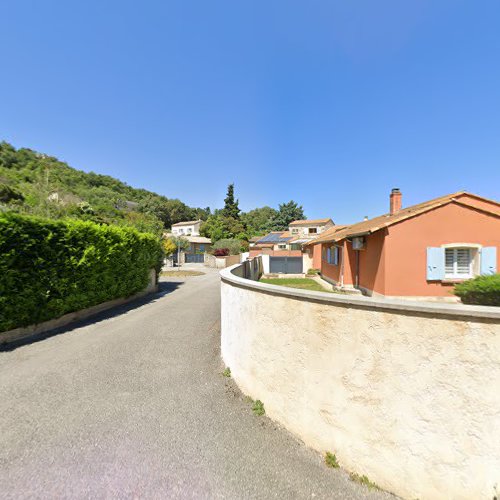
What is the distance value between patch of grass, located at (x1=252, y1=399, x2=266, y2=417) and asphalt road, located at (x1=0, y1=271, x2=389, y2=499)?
3.5 inches

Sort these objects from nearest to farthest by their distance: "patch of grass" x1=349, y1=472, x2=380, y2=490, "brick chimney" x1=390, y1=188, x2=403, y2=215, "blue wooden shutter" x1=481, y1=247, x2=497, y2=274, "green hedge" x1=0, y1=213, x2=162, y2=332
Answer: "patch of grass" x1=349, y1=472, x2=380, y2=490, "green hedge" x1=0, y1=213, x2=162, y2=332, "blue wooden shutter" x1=481, y1=247, x2=497, y2=274, "brick chimney" x1=390, y1=188, x2=403, y2=215

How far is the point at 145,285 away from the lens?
12430 millimetres

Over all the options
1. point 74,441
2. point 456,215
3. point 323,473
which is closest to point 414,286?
point 456,215

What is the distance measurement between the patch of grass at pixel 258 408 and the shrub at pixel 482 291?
22.2ft

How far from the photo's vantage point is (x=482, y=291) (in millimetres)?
6516

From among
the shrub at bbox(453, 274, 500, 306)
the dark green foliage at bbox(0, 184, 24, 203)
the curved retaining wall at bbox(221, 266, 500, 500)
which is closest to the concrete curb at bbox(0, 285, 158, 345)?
the curved retaining wall at bbox(221, 266, 500, 500)

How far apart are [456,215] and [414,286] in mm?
3655

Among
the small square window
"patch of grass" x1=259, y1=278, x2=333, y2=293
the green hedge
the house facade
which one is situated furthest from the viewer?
the house facade

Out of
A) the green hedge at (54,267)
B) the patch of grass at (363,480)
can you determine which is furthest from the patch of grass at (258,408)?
the green hedge at (54,267)

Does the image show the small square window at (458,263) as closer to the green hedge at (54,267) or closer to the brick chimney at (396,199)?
the brick chimney at (396,199)

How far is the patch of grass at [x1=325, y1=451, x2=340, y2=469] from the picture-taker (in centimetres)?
265

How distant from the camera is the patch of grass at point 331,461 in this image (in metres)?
2.65

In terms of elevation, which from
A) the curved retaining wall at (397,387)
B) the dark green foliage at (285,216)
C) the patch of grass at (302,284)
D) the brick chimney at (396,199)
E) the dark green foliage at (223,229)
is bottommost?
the patch of grass at (302,284)

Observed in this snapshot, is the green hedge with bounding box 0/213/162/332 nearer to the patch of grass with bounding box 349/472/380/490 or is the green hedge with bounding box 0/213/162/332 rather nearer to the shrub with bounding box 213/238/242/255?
the patch of grass with bounding box 349/472/380/490
